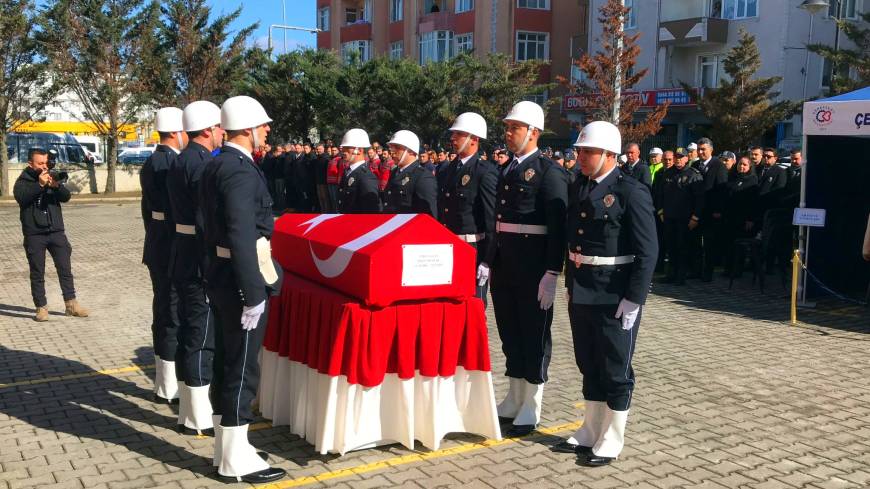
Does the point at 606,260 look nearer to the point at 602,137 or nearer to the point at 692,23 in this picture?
the point at 602,137

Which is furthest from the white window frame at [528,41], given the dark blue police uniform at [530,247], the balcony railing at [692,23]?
the dark blue police uniform at [530,247]

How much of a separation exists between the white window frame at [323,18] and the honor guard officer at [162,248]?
2059 inches

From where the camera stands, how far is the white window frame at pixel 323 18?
56.4 metres

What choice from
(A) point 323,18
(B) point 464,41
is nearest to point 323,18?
(A) point 323,18

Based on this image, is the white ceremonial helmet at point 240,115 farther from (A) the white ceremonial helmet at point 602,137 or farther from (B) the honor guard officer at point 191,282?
(A) the white ceremonial helmet at point 602,137

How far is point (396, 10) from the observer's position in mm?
49531

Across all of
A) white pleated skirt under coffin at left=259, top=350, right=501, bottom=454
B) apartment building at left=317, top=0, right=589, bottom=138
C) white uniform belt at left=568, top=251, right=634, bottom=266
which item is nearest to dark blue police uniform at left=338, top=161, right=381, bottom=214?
white pleated skirt under coffin at left=259, top=350, right=501, bottom=454

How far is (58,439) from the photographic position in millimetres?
5332

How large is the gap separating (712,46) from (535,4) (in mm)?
10912

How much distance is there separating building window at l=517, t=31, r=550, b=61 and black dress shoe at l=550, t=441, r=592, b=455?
125 ft

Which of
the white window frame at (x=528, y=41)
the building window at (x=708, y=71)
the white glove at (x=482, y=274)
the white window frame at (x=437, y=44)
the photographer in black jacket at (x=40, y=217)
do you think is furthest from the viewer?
the white window frame at (x=437, y=44)

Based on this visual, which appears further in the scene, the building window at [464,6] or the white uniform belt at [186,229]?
the building window at [464,6]

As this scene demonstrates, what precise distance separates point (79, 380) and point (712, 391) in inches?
219

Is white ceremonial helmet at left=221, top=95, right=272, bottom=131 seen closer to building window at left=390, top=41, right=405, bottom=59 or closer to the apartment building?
the apartment building
